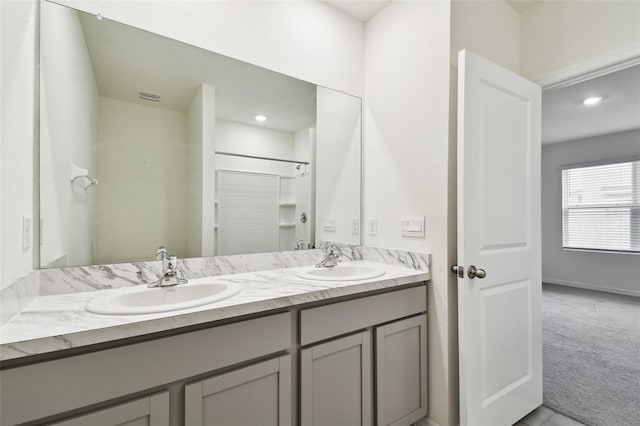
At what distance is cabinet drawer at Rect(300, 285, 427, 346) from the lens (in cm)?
121

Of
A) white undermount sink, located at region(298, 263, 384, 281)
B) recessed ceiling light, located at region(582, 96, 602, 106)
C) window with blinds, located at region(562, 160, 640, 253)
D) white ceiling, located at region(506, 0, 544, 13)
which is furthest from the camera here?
window with blinds, located at region(562, 160, 640, 253)

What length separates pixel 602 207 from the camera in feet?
15.5

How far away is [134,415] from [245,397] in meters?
0.34

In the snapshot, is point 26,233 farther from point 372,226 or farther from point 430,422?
point 430,422

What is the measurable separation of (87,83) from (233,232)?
0.93 m

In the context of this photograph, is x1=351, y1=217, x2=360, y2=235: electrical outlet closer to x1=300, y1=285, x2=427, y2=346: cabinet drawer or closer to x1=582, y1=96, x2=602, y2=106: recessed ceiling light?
x1=300, y1=285, x2=427, y2=346: cabinet drawer

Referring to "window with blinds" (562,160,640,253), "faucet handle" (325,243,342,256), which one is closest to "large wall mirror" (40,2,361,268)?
"faucet handle" (325,243,342,256)

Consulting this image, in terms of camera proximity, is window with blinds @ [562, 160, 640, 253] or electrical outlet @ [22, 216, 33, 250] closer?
electrical outlet @ [22, 216, 33, 250]

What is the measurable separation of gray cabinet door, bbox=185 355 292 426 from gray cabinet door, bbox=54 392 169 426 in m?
0.07

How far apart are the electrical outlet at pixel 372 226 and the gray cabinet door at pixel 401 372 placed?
617mm

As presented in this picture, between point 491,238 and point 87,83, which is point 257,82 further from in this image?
point 491,238

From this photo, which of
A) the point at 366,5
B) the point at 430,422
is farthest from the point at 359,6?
the point at 430,422

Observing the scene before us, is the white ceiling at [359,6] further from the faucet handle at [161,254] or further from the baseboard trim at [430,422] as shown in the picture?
the baseboard trim at [430,422]

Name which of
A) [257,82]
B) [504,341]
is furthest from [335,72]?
[504,341]
